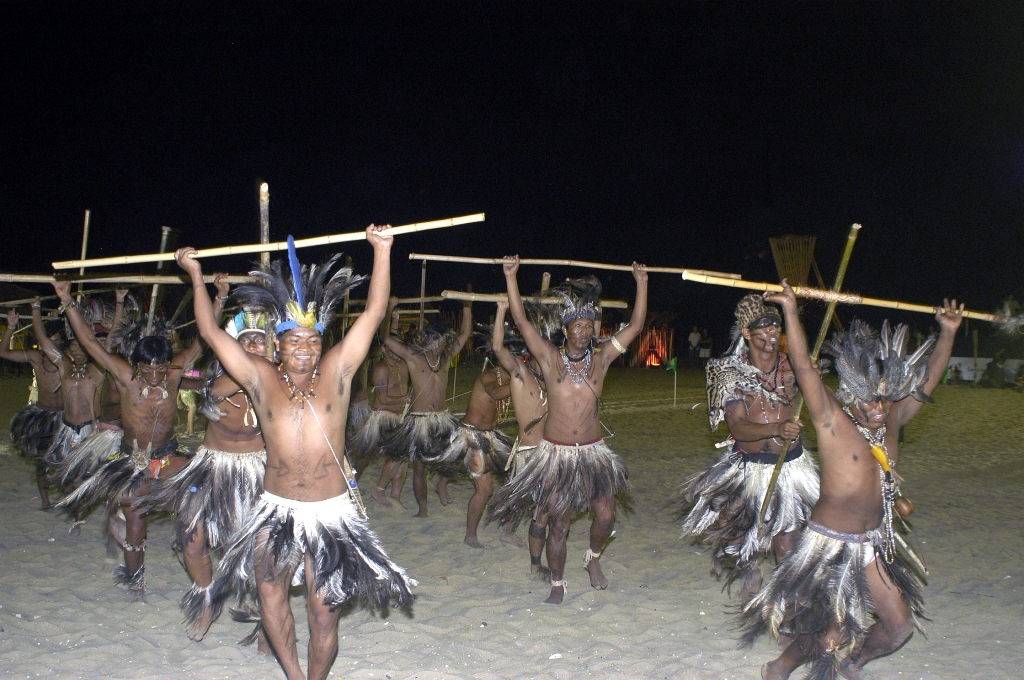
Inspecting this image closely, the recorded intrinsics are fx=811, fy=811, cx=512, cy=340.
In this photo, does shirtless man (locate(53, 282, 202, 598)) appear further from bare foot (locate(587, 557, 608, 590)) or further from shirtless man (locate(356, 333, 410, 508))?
shirtless man (locate(356, 333, 410, 508))

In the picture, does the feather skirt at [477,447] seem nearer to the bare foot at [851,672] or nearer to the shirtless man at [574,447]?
the shirtless man at [574,447]

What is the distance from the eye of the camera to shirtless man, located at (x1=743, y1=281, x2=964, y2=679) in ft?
11.4

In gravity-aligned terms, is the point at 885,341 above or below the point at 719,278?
below

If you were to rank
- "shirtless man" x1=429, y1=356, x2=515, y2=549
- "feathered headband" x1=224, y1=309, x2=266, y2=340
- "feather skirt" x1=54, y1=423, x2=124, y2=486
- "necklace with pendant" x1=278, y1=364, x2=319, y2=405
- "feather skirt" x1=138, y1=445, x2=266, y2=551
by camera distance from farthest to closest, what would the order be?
"shirtless man" x1=429, y1=356, x2=515, y2=549, "feather skirt" x1=54, y1=423, x2=124, y2=486, "feathered headband" x1=224, y1=309, x2=266, y2=340, "feather skirt" x1=138, y1=445, x2=266, y2=551, "necklace with pendant" x1=278, y1=364, x2=319, y2=405

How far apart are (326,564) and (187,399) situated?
646 centimetres

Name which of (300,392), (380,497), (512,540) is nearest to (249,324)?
(300,392)

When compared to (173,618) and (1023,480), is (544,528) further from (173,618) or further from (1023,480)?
(1023,480)

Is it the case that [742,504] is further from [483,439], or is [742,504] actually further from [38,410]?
[38,410]

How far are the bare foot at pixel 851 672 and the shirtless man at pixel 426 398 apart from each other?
4.09 m

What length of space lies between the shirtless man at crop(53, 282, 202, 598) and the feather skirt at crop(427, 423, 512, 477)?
245 centimetres

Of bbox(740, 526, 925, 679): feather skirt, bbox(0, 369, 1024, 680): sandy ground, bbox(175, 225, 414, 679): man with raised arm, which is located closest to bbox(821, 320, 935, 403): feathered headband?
bbox(740, 526, 925, 679): feather skirt

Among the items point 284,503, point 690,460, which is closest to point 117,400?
point 284,503

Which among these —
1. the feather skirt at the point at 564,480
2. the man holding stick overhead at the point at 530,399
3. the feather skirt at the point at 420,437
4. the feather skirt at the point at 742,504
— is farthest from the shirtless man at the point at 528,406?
the feather skirt at the point at 420,437

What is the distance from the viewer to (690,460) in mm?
9953
